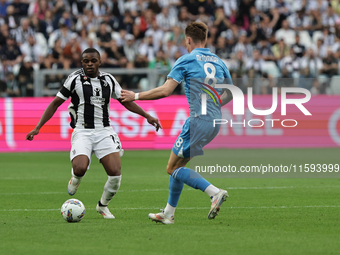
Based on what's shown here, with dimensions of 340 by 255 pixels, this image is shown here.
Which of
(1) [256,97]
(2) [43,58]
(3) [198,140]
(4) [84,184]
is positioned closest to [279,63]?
(1) [256,97]

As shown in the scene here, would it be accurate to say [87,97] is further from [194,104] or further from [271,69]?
[271,69]

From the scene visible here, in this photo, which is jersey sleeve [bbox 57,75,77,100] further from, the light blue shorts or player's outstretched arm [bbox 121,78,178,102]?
the light blue shorts

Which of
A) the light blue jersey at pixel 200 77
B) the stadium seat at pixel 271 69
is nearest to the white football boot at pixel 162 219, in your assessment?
the light blue jersey at pixel 200 77

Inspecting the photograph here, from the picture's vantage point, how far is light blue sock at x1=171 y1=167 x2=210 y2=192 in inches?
270

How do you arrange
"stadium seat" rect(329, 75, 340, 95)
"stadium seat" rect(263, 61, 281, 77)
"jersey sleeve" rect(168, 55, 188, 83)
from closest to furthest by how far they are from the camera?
"jersey sleeve" rect(168, 55, 188, 83), "stadium seat" rect(329, 75, 340, 95), "stadium seat" rect(263, 61, 281, 77)

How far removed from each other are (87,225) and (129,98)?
1497 millimetres

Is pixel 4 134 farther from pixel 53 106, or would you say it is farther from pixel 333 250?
pixel 333 250

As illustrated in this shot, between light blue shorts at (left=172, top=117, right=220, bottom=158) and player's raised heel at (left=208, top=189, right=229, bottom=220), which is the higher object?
light blue shorts at (left=172, top=117, right=220, bottom=158)

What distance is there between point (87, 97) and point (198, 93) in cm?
150

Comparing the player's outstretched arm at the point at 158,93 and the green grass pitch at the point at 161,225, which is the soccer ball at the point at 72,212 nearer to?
the green grass pitch at the point at 161,225

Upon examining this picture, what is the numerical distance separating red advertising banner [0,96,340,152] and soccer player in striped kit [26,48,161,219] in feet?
29.0

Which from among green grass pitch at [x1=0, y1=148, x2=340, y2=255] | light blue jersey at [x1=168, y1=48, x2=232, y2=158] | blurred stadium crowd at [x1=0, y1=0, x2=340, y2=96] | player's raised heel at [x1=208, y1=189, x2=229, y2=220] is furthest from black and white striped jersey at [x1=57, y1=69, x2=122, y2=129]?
blurred stadium crowd at [x1=0, y1=0, x2=340, y2=96]

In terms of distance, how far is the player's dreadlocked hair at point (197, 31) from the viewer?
6.88 meters

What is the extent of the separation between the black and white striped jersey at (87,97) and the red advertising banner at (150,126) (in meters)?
8.81
